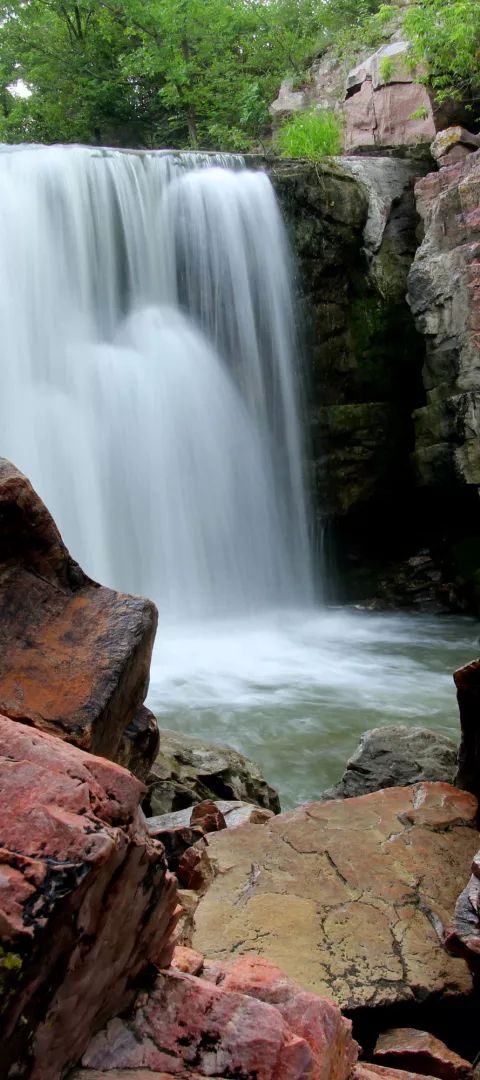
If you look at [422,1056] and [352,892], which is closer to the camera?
[422,1056]

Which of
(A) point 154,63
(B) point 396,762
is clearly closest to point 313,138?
(A) point 154,63

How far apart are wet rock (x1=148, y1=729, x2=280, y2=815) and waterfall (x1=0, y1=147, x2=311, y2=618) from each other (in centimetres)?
544

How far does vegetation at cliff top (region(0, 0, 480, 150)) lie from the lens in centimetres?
1736

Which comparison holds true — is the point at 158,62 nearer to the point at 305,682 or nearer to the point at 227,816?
the point at 305,682

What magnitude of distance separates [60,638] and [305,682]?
5.98 metres

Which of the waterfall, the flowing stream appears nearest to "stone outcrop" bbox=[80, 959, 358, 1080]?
the flowing stream

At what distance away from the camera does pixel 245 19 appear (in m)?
18.2

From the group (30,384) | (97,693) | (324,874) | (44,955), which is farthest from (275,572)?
(44,955)

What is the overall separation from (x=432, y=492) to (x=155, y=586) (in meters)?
4.37

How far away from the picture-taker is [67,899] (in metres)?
1.35

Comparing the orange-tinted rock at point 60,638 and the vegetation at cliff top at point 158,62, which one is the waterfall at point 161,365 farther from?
the orange-tinted rock at point 60,638

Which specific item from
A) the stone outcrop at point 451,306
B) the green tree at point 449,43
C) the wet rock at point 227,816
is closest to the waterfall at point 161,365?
the stone outcrop at point 451,306

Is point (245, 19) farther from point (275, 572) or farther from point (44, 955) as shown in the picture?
point (44, 955)

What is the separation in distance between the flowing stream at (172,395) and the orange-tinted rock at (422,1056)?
270 inches
